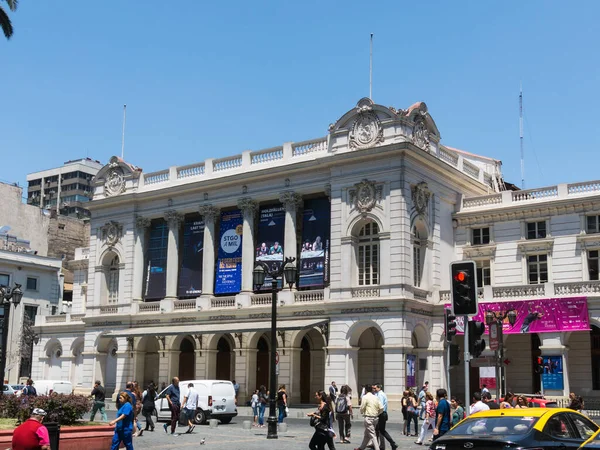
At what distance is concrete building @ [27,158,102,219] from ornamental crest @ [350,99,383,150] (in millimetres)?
78371

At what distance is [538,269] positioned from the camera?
146 feet

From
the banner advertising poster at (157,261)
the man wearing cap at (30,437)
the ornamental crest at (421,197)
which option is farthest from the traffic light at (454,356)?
the banner advertising poster at (157,261)

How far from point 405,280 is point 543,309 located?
7.16 meters

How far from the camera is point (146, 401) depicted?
99.4 feet

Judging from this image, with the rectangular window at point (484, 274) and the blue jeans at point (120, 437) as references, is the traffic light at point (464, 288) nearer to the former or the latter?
the blue jeans at point (120, 437)

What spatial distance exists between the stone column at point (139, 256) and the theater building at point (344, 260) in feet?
0.32

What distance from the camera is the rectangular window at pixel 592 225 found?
4294 cm

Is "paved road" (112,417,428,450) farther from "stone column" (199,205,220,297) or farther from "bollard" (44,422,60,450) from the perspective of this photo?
"stone column" (199,205,220,297)

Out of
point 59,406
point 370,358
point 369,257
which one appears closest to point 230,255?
point 369,257

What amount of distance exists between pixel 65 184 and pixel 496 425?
116 metres

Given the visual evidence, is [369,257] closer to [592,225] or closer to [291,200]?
[291,200]

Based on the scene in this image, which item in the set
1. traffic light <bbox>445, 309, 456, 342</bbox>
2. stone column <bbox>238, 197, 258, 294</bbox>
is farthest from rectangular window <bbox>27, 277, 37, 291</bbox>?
traffic light <bbox>445, 309, 456, 342</bbox>

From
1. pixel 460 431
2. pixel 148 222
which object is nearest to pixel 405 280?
pixel 148 222

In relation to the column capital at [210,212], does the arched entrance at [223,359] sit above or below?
below
